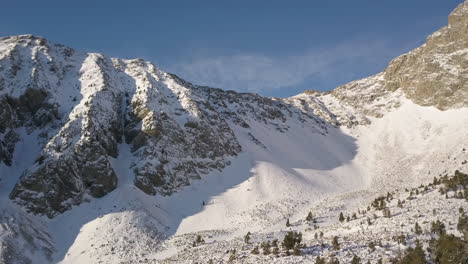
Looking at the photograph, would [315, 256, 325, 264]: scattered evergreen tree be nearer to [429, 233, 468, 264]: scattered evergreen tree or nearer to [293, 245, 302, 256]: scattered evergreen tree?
[293, 245, 302, 256]: scattered evergreen tree

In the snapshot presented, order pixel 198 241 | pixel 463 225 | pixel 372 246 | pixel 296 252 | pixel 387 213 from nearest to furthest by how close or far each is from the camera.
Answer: pixel 372 246 → pixel 463 225 → pixel 296 252 → pixel 387 213 → pixel 198 241

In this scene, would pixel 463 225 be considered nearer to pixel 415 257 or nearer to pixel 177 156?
pixel 415 257

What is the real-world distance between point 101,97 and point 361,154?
42644 millimetres

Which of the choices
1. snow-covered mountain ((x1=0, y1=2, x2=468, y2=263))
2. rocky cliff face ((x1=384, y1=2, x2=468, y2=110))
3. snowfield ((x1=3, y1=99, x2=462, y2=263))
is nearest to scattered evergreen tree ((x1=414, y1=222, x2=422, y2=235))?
snowfield ((x1=3, y1=99, x2=462, y2=263))

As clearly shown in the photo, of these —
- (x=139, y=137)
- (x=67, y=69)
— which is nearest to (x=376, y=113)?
(x=139, y=137)

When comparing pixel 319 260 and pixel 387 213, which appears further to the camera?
pixel 387 213

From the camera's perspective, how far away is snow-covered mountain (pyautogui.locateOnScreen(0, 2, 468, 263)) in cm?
3878

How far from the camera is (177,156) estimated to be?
53938 mm

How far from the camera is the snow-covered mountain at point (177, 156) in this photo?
3878 centimetres

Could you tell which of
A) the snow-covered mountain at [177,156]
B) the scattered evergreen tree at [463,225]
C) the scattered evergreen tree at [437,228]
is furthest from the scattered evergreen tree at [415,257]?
the snow-covered mountain at [177,156]

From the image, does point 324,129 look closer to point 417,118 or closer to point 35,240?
point 417,118

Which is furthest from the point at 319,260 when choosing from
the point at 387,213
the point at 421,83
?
the point at 421,83

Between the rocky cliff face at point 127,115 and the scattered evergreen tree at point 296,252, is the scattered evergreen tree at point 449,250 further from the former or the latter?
the rocky cliff face at point 127,115

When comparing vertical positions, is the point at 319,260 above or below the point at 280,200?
below
